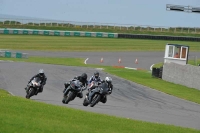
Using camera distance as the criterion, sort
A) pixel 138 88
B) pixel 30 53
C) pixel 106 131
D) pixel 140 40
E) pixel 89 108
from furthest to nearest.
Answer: pixel 140 40
pixel 30 53
pixel 138 88
pixel 89 108
pixel 106 131

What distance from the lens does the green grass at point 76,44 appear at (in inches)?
2584

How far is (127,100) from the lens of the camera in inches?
988

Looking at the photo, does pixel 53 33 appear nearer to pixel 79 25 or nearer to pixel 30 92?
pixel 79 25

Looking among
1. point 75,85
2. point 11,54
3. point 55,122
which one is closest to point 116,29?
point 11,54

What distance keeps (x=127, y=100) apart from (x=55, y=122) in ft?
42.6

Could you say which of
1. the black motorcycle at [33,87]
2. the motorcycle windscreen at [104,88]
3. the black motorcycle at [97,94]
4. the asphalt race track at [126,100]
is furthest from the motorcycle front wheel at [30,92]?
the motorcycle windscreen at [104,88]

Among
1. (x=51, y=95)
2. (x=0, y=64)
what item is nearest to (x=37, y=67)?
(x=0, y=64)

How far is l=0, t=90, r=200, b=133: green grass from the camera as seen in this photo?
1133cm

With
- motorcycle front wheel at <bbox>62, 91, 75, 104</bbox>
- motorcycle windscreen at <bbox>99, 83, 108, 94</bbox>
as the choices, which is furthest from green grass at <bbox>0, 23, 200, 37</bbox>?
motorcycle windscreen at <bbox>99, 83, 108, 94</bbox>

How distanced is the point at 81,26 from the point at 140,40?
59.4ft

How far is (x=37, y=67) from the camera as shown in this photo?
39500mm

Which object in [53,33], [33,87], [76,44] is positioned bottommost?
[76,44]

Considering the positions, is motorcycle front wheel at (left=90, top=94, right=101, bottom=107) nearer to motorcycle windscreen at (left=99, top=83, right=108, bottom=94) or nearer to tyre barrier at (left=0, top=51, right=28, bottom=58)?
motorcycle windscreen at (left=99, top=83, right=108, bottom=94)

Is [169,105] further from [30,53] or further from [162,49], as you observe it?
[162,49]
